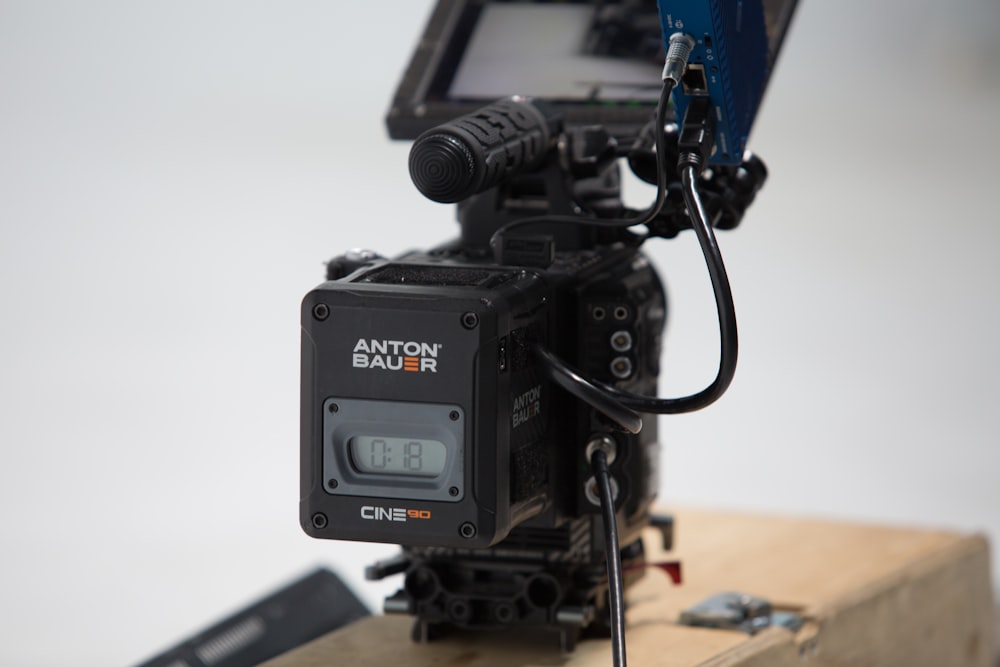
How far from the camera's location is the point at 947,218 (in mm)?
6730

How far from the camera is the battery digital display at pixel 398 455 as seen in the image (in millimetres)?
1564

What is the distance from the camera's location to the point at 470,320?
1522 millimetres

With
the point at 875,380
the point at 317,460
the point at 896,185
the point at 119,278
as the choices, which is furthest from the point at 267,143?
the point at 317,460

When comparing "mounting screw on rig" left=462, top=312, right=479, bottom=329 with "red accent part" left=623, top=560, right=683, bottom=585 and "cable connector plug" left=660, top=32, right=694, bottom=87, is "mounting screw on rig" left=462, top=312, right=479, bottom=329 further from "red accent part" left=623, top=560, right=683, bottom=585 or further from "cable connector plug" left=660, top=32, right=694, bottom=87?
"red accent part" left=623, top=560, right=683, bottom=585

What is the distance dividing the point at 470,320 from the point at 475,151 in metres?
0.21

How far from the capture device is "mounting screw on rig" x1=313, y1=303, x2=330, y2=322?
156cm

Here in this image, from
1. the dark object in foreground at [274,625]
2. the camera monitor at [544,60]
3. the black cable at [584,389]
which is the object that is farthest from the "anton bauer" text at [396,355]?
the dark object in foreground at [274,625]

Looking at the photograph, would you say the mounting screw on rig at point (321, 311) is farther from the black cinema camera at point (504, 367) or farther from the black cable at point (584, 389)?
the black cable at point (584, 389)

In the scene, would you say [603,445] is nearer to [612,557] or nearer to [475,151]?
[612,557]

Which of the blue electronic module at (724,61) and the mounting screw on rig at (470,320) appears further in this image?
the blue electronic module at (724,61)

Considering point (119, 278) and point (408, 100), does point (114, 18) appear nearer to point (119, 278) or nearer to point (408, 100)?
point (119, 278)

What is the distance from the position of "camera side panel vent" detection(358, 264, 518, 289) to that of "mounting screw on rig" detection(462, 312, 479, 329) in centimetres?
7

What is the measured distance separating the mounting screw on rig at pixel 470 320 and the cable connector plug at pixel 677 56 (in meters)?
0.31

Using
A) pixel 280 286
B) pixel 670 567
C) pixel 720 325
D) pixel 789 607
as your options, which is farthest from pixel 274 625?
pixel 280 286
